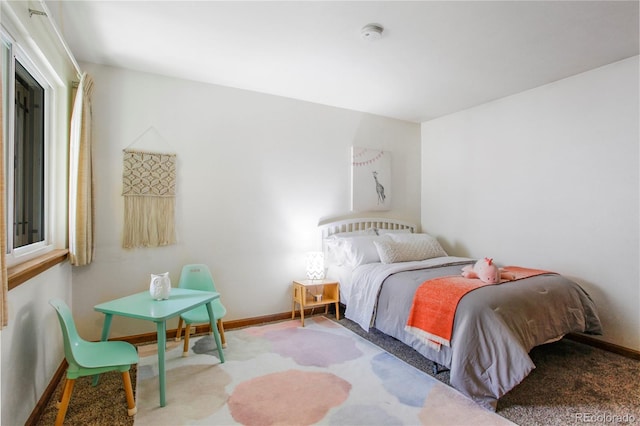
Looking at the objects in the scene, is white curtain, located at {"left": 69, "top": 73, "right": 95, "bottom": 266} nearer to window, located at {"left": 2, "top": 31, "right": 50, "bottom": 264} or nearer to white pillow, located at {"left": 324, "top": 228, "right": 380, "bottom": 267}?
window, located at {"left": 2, "top": 31, "right": 50, "bottom": 264}

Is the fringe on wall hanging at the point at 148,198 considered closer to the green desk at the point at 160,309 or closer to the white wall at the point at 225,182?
the white wall at the point at 225,182

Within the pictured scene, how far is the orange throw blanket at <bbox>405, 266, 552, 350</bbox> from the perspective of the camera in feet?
7.79

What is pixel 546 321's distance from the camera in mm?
2506

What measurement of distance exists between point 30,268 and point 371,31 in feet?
8.47

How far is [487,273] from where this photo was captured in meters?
2.70

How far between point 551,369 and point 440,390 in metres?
1.03

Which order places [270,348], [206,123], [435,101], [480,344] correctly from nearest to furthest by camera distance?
[480,344]
[270,348]
[206,123]
[435,101]

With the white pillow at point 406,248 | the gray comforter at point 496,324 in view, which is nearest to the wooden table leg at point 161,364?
the gray comforter at point 496,324

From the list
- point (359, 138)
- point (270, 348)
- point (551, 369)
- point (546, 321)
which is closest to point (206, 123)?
point (359, 138)

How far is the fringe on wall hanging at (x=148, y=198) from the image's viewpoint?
3096 mm

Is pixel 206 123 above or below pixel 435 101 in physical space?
below

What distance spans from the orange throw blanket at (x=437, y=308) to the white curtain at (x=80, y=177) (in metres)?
2.67

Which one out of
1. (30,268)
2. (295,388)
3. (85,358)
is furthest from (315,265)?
(30,268)

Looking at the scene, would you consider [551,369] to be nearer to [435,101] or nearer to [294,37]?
[435,101]
